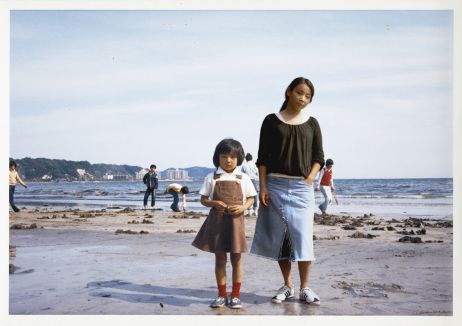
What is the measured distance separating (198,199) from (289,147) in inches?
376

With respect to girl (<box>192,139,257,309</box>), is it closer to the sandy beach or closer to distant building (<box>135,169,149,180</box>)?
the sandy beach

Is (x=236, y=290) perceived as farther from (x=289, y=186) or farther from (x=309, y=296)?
(x=289, y=186)

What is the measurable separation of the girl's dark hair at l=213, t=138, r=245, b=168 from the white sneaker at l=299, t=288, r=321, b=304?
1.06m

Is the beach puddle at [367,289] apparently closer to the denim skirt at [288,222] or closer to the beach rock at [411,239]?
the denim skirt at [288,222]

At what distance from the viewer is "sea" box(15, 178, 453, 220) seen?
33.1 feet

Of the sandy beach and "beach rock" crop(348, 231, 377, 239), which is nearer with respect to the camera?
the sandy beach

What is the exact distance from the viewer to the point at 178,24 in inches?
216

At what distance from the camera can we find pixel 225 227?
4203 mm

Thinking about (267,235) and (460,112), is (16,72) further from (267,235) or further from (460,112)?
(460,112)

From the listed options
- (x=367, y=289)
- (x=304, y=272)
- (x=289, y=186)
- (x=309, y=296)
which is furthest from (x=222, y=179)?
(x=367, y=289)

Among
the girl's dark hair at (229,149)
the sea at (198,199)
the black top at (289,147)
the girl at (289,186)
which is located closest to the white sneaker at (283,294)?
the girl at (289,186)

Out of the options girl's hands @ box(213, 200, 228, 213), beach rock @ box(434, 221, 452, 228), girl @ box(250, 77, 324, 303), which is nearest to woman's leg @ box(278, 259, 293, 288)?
girl @ box(250, 77, 324, 303)
